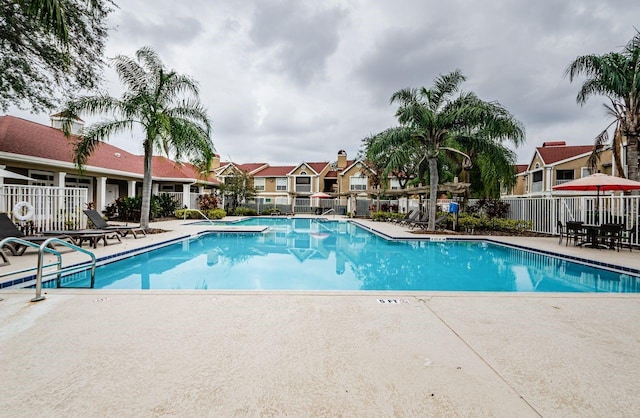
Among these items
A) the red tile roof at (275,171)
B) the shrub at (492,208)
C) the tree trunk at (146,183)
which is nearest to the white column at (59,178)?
the tree trunk at (146,183)

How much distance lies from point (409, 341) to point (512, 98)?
21.0 m

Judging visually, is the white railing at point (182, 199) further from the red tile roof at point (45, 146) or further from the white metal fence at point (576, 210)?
the white metal fence at point (576, 210)

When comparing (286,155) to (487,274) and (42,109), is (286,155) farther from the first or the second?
(487,274)

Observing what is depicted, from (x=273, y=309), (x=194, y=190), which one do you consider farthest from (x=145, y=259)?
(x=194, y=190)

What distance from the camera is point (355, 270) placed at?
25.8 feet

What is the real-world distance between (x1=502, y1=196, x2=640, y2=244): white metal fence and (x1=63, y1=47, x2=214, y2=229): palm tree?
15428 mm

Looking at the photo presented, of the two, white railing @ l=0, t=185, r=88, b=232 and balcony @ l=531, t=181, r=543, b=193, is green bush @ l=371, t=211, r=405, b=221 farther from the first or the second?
balcony @ l=531, t=181, r=543, b=193

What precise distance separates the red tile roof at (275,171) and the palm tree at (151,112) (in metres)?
28.4

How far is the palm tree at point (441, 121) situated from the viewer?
13391 mm

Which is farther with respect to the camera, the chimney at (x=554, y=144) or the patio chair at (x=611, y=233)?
the chimney at (x=554, y=144)

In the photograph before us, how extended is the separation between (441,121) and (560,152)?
85.9 feet

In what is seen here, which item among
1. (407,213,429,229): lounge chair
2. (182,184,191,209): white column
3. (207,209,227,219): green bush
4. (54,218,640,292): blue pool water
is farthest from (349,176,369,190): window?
(54,218,640,292): blue pool water

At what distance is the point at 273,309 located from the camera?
153 inches

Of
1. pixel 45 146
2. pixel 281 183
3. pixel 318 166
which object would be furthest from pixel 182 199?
pixel 318 166
